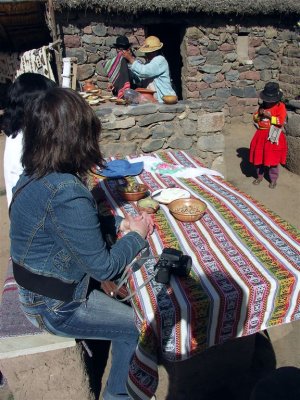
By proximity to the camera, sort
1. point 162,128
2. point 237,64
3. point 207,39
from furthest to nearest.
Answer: point 237,64, point 207,39, point 162,128

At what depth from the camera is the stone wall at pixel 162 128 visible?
4.20 m

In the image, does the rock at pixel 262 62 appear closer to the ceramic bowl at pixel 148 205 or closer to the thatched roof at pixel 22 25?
the thatched roof at pixel 22 25

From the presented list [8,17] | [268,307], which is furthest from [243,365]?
[8,17]

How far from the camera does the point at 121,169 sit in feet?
10.6

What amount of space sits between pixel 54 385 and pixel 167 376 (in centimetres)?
75

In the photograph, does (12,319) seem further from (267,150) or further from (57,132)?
(267,150)

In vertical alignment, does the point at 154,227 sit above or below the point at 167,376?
above

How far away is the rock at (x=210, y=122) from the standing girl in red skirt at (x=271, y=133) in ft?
3.50

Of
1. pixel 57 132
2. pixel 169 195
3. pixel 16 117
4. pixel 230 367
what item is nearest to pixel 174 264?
pixel 57 132

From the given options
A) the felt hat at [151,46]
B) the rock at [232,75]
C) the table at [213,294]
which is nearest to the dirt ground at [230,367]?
the table at [213,294]

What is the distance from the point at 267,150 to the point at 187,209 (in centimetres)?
333

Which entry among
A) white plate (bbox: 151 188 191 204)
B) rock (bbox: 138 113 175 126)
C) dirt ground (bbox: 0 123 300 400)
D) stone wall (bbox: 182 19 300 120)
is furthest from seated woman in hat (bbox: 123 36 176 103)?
dirt ground (bbox: 0 123 300 400)

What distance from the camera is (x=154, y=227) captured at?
2.28 metres

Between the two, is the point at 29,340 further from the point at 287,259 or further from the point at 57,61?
the point at 57,61
